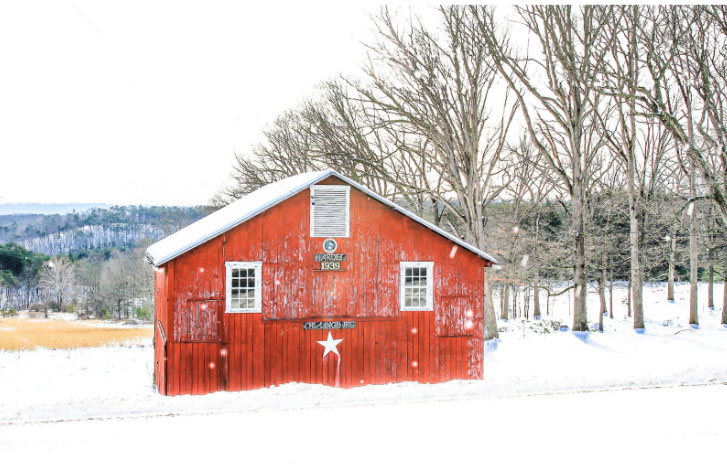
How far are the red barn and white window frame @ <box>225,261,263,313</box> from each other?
0.08 feet

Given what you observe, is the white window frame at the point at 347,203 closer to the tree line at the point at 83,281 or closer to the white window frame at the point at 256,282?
the white window frame at the point at 256,282

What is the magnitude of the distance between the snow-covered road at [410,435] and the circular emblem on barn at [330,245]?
5.94 metres

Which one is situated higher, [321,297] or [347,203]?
[347,203]

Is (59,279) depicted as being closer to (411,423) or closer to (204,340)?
(204,340)

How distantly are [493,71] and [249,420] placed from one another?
16.7 m

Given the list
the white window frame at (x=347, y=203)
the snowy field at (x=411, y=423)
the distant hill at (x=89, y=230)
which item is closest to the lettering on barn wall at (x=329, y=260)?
the white window frame at (x=347, y=203)

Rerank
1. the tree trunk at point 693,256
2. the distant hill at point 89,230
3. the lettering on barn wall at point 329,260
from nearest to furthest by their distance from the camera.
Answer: the lettering on barn wall at point 329,260 < the tree trunk at point 693,256 < the distant hill at point 89,230

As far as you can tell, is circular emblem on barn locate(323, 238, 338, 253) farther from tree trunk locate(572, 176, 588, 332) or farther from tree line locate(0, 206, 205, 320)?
tree line locate(0, 206, 205, 320)

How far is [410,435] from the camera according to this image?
634cm

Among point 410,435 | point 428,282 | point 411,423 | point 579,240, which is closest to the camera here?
point 410,435

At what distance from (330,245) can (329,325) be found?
191 cm

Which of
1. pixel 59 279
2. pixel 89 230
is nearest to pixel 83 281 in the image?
pixel 59 279

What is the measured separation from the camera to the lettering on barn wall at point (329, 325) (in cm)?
1330

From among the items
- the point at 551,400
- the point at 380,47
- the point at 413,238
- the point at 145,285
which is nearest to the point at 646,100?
the point at 380,47
